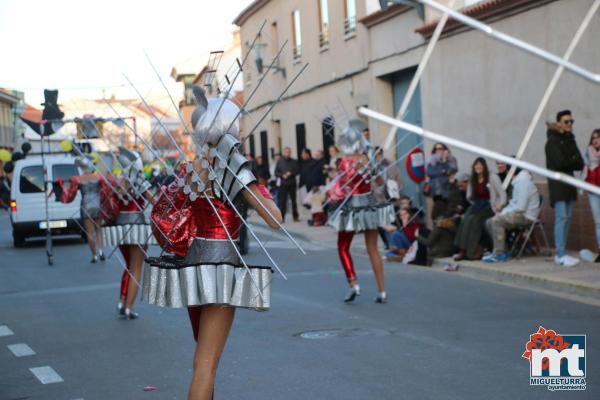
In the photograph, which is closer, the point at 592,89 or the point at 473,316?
the point at 473,316

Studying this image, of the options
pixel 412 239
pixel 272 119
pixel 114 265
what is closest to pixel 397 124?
pixel 412 239

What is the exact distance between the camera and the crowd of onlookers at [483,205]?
12586mm

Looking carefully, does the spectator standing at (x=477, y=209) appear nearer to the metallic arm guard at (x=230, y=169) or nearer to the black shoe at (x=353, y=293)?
the black shoe at (x=353, y=293)

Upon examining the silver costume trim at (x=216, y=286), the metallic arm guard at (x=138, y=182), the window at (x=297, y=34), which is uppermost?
the window at (x=297, y=34)

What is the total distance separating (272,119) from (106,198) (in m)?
24.3

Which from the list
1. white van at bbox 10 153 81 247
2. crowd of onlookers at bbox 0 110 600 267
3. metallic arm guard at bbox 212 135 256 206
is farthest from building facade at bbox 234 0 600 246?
white van at bbox 10 153 81 247

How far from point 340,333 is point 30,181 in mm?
15254

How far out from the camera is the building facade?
1466 centimetres

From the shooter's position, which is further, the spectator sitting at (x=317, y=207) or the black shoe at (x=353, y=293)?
the spectator sitting at (x=317, y=207)

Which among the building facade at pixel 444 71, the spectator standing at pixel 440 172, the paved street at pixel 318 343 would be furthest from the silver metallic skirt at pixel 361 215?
the spectator standing at pixel 440 172

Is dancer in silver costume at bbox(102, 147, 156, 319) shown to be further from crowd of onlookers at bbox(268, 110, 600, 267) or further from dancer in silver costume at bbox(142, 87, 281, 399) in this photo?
dancer in silver costume at bbox(142, 87, 281, 399)

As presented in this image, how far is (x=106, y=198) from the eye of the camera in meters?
11.1

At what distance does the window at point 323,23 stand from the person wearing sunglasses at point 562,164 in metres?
15.9

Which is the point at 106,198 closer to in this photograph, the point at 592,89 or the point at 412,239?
the point at 412,239
